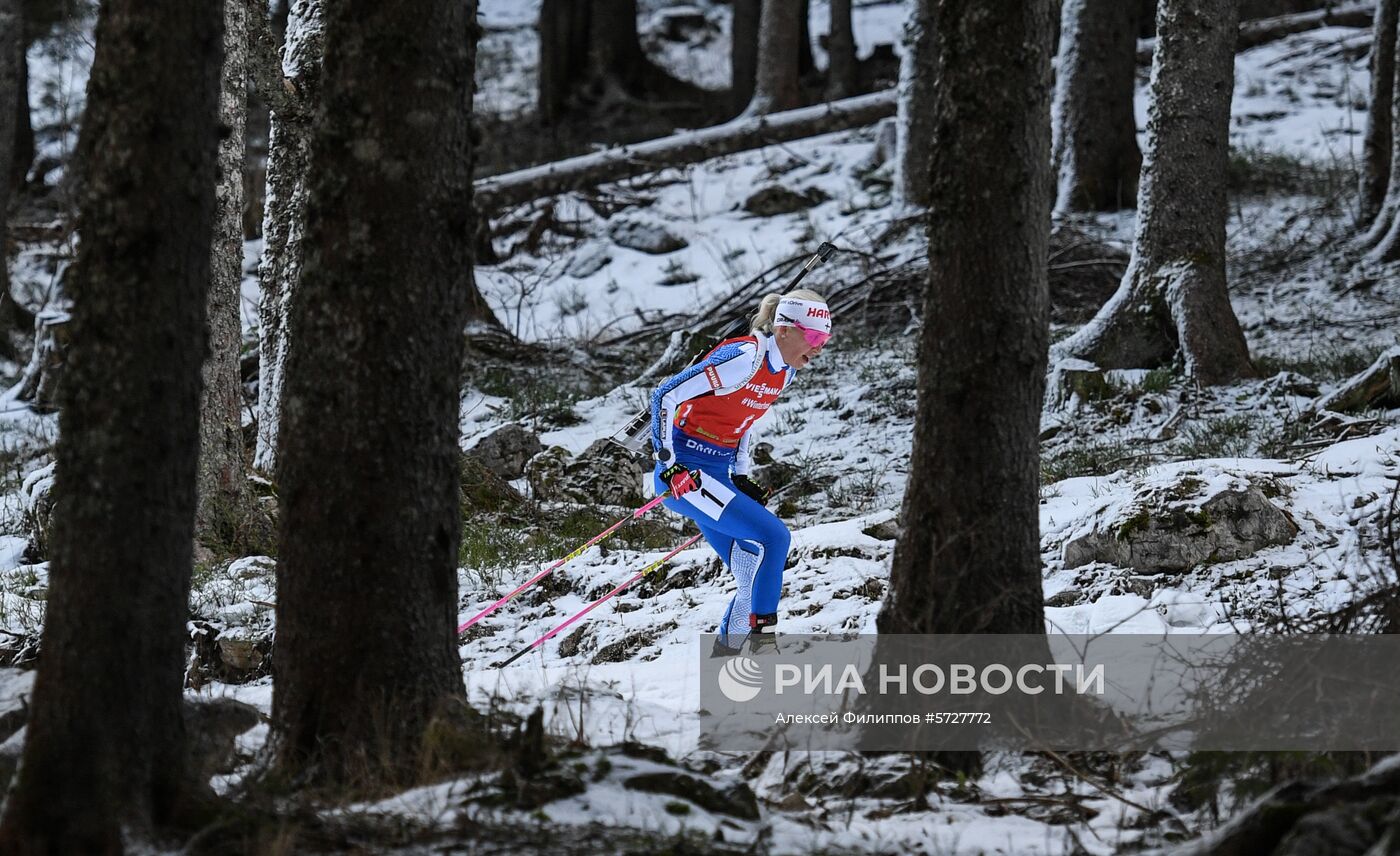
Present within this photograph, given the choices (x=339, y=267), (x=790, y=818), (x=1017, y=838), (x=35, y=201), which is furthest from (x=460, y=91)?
(x=35, y=201)

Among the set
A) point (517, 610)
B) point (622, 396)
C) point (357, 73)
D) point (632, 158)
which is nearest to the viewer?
point (357, 73)

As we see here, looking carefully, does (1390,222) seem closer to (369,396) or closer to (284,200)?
(284,200)

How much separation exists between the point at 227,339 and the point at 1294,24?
17.6 m

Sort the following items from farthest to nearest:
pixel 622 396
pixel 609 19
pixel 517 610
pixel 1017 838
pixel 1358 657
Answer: pixel 609 19, pixel 622 396, pixel 517 610, pixel 1358 657, pixel 1017 838

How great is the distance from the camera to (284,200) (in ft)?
28.7

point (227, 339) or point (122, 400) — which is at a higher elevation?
point (227, 339)

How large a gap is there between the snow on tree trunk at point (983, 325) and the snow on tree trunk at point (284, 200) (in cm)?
464

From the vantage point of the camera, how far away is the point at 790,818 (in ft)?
13.3

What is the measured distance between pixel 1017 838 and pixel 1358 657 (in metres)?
1.49

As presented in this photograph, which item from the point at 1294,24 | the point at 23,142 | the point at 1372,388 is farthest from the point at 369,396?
the point at 1294,24

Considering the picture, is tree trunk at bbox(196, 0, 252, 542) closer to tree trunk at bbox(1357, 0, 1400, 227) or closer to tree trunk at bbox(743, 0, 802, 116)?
tree trunk at bbox(1357, 0, 1400, 227)

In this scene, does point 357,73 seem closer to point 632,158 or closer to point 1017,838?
point 1017,838

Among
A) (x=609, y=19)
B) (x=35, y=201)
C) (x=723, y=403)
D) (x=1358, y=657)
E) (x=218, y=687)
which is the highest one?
(x=609, y=19)

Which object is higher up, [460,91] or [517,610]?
[460,91]
